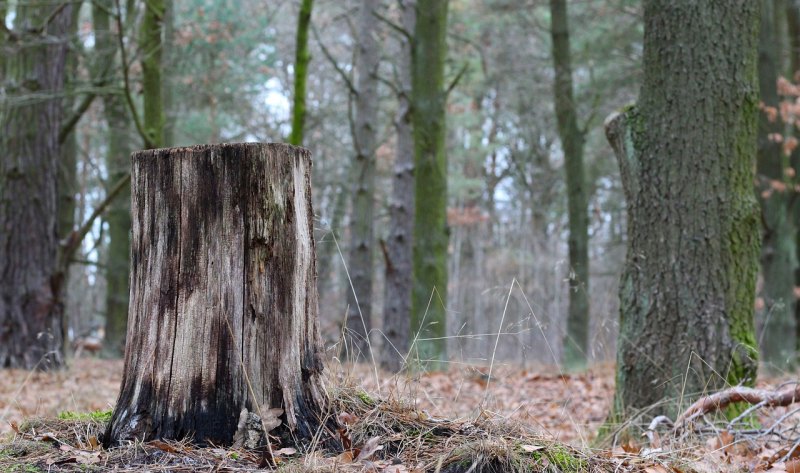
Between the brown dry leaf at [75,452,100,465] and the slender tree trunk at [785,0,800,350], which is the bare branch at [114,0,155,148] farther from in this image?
the slender tree trunk at [785,0,800,350]

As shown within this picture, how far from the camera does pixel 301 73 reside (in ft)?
27.3

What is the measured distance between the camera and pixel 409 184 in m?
11.0

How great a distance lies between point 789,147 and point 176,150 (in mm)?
12927

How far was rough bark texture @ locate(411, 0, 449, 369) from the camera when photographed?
910 cm

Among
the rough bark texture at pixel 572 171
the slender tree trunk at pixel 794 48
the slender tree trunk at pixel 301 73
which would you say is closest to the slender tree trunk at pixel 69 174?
the slender tree trunk at pixel 301 73

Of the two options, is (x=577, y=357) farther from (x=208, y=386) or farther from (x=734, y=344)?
(x=208, y=386)

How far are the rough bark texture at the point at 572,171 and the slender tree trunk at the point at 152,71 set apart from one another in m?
6.69

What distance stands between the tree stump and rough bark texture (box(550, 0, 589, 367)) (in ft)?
31.7

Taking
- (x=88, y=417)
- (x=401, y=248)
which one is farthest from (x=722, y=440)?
(x=401, y=248)

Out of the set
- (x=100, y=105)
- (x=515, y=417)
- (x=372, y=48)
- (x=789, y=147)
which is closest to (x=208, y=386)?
(x=515, y=417)

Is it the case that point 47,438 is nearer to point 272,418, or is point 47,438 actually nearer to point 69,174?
point 272,418

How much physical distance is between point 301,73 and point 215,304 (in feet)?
19.7

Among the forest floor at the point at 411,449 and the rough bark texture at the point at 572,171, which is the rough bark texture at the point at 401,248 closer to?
the rough bark texture at the point at 572,171

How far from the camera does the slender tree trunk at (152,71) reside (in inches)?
345
